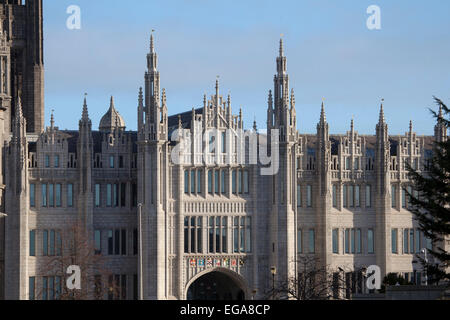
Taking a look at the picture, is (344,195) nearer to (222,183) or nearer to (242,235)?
(242,235)

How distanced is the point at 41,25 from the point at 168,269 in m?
33.5

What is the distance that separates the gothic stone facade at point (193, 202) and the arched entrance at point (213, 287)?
2.67 metres

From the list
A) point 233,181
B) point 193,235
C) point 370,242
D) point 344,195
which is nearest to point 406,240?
point 370,242

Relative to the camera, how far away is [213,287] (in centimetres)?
10638

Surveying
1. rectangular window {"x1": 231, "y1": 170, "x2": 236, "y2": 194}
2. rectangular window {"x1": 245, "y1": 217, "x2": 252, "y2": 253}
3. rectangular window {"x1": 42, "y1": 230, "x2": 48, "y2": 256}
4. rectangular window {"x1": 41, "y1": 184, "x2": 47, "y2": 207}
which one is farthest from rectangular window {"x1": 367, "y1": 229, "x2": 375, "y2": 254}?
rectangular window {"x1": 41, "y1": 184, "x2": 47, "y2": 207}

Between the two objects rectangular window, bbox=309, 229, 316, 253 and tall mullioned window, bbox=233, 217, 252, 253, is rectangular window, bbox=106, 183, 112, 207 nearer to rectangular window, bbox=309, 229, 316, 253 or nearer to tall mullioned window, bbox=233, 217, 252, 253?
tall mullioned window, bbox=233, 217, 252, 253

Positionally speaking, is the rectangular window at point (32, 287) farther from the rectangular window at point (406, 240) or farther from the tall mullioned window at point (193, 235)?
the rectangular window at point (406, 240)

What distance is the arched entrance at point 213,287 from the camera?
346ft

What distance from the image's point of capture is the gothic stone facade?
98.9 m

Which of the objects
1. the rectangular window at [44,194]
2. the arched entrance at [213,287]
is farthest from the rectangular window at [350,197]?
the rectangular window at [44,194]
